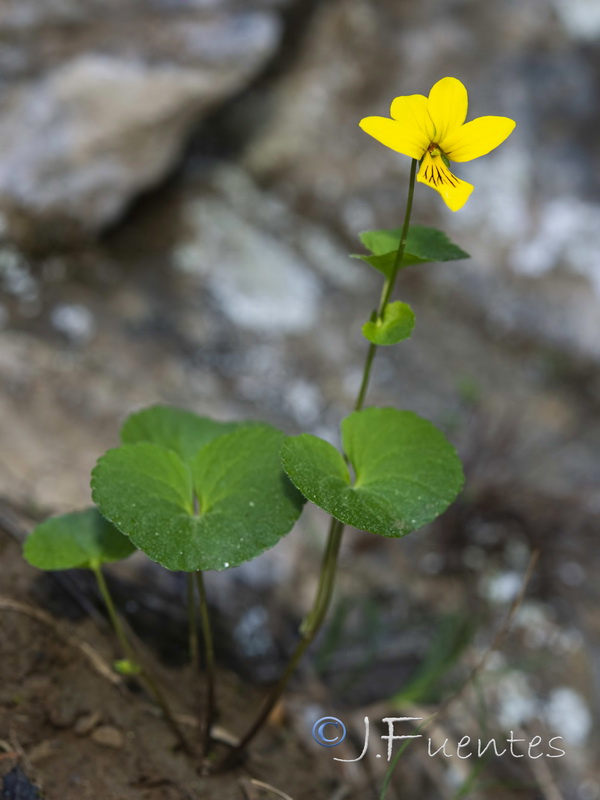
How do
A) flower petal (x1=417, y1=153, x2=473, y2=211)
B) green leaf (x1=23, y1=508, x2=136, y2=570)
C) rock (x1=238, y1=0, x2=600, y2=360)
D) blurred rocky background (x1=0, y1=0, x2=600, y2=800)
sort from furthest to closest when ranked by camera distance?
rock (x1=238, y1=0, x2=600, y2=360) < blurred rocky background (x1=0, y1=0, x2=600, y2=800) < green leaf (x1=23, y1=508, x2=136, y2=570) < flower petal (x1=417, y1=153, x2=473, y2=211)

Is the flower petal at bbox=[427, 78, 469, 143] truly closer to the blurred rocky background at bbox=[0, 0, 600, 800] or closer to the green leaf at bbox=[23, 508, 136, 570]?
the green leaf at bbox=[23, 508, 136, 570]

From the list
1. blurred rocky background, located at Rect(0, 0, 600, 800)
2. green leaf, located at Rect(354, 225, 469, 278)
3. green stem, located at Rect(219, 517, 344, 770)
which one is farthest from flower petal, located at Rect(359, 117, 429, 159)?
blurred rocky background, located at Rect(0, 0, 600, 800)

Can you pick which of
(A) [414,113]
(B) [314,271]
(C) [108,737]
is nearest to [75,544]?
(C) [108,737]

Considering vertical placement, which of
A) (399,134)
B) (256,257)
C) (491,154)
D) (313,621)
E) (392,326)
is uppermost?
(491,154)

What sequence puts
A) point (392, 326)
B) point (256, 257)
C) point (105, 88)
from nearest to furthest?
point (392, 326), point (105, 88), point (256, 257)

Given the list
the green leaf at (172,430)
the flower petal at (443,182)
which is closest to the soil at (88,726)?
the green leaf at (172,430)

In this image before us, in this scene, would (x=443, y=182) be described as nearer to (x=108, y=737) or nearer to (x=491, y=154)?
(x=108, y=737)

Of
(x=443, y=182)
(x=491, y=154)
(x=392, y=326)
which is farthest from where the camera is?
(x=491, y=154)

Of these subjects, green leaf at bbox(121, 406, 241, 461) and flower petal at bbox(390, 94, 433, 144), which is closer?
flower petal at bbox(390, 94, 433, 144)
